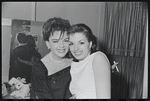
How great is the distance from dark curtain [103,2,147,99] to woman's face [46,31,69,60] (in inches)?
9.4

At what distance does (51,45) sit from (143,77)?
585 mm

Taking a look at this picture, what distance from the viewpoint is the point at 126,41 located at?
1.10m

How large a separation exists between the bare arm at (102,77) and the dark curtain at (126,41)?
0.21 meters

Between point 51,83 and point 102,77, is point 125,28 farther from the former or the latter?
point 51,83

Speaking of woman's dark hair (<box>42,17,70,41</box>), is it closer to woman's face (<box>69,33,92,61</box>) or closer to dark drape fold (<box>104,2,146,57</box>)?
woman's face (<box>69,33,92,61</box>)

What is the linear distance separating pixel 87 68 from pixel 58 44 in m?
0.21

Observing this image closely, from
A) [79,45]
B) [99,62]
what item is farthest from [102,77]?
[79,45]

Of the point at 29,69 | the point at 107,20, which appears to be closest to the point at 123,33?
the point at 107,20

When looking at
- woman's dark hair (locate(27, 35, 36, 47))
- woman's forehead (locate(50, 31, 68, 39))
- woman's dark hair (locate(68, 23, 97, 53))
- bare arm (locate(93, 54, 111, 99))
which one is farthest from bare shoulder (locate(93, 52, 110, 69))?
woman's dark hair (locate(27, 35, 36, 47))

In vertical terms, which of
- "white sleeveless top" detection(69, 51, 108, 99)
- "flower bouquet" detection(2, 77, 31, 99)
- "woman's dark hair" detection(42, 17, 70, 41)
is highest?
"woman's dark hair" detection(42, 17, 70, 41)

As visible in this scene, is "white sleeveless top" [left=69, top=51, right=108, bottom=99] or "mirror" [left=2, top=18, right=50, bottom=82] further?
"mirror" [left=2, top=18, right=50, bottom=82]

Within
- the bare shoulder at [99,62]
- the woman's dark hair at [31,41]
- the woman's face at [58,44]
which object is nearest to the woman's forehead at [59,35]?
the woman's face at [58,44]

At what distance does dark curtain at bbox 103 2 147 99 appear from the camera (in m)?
1.10

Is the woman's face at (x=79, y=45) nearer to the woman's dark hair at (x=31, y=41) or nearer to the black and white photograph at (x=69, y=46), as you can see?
the black and white photograph at (x=69, y=46)
